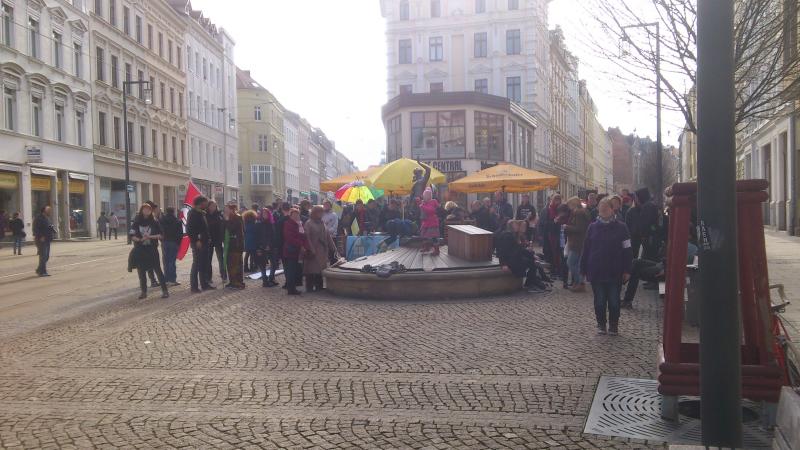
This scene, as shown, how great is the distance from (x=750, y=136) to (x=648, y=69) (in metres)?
25.3

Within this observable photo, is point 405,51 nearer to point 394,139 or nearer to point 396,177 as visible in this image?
point 394,139

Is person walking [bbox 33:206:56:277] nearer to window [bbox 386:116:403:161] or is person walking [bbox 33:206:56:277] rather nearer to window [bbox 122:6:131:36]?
window [bbox 386:116:403:161]

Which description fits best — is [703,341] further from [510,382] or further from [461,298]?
[461,298]

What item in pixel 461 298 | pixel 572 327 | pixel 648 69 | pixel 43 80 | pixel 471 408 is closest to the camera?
pixel 471 408

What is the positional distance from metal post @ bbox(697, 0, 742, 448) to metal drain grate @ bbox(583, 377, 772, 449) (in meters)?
0.94

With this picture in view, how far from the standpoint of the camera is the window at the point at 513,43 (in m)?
56.9

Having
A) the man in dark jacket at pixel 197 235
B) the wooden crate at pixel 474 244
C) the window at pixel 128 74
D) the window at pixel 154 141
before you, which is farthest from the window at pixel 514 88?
the man in dark jacket at pixel 197 235

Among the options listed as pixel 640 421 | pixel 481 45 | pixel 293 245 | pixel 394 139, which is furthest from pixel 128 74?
pixel 640 421

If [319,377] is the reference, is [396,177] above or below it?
above

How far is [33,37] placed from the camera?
34656mm

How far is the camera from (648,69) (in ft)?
47.1

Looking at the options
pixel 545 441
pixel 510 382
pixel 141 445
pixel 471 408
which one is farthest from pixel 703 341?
pixel 141 445

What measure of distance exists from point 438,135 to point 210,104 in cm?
2876

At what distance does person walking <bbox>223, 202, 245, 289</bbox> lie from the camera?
14844mm
